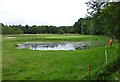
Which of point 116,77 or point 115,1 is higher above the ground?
point 115,1

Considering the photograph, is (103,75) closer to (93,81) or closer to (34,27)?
(93,81)

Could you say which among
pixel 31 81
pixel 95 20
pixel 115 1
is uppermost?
pixel 115 1

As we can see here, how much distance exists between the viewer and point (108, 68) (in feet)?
40.3

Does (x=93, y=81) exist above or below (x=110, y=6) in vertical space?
below

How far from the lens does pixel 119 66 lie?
42.4 ft

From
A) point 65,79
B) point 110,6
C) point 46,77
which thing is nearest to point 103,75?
point 65,79

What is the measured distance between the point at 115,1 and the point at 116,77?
6.35m

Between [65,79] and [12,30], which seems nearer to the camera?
[65,79]

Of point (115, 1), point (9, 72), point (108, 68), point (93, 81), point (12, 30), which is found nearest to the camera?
point (93, 81)

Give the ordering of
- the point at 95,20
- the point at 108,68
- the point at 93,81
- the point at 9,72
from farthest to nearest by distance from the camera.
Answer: the point at 95,20, the point at 9,72, the point at 108,68, the point at 93,81

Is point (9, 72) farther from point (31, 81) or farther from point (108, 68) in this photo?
point (108, 68)

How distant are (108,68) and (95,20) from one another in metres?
6.34

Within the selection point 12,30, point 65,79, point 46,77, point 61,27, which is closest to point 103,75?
point 65,79

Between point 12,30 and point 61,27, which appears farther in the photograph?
point 61,27
